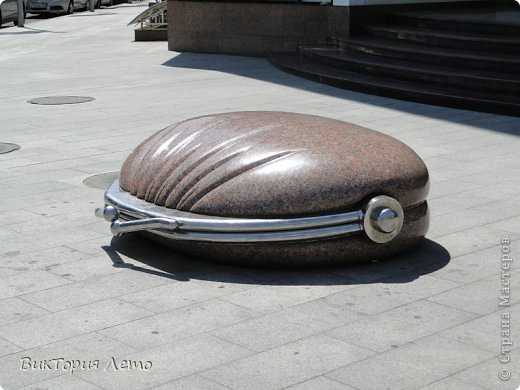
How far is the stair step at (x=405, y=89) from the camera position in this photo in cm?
1329

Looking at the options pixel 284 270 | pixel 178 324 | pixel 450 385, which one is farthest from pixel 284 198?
pixel 450 385

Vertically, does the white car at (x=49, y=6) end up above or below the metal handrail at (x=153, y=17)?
below

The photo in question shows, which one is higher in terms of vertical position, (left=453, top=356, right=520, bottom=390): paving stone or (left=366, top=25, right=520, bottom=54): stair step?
(left=366, top=25, right=520, bottom=54): stair step

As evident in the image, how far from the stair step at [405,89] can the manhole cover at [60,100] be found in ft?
12.6

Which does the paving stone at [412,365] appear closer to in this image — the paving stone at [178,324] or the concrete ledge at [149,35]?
the paving stone at [178,324]

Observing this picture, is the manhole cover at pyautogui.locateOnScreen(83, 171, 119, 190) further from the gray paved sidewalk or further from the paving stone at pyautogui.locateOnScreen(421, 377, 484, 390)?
the paving stone at pyautogui.locateOnScreen(421, 377, 484, 390)

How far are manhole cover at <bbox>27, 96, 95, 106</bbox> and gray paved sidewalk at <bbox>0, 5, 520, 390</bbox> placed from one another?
350 cm

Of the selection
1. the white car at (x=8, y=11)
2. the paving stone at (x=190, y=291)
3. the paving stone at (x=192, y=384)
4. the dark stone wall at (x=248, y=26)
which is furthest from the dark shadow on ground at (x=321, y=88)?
the white car at (x=8, y=11)

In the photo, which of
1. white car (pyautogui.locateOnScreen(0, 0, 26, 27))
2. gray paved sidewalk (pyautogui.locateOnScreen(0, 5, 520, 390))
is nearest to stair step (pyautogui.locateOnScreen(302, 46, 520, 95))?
gray paved sidewalk (pyautogui.locateOnScreen(0, 5, 520, 390))

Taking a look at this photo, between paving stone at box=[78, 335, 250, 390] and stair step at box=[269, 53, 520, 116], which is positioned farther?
stair step at box=[269, 53, 520, 116]

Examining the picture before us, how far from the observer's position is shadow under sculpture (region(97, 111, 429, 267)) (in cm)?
680

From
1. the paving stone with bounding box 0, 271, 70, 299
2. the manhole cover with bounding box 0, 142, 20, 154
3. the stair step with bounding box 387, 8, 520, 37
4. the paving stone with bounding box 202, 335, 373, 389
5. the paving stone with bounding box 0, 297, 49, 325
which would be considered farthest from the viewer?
the stair step with bounding box 387, 8, 520, 37

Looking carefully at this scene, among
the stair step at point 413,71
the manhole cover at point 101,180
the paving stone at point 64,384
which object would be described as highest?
the stair step at point 413,71

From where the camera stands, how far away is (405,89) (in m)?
14.5
